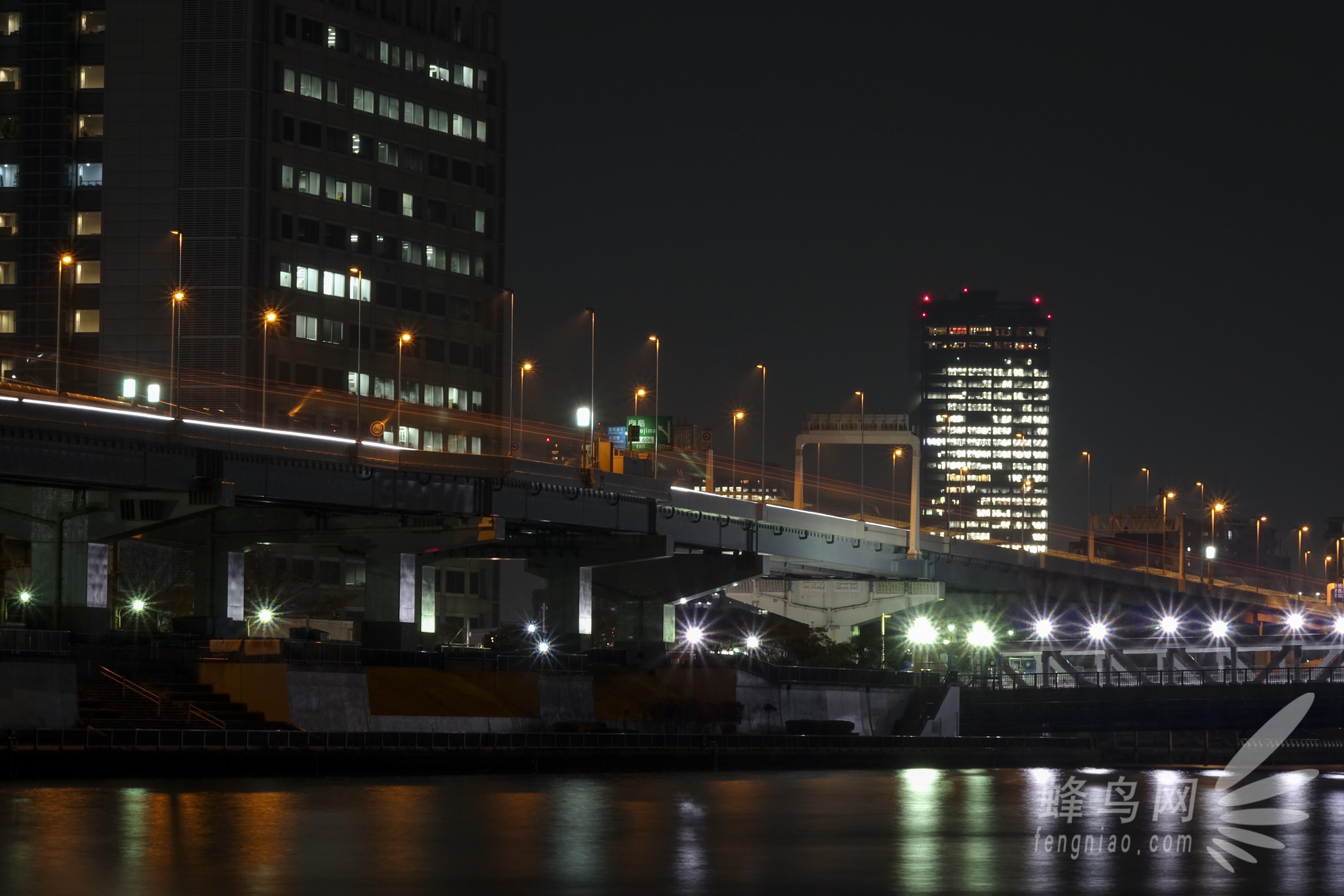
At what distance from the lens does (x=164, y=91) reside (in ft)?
530

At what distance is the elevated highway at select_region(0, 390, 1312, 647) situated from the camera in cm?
7875

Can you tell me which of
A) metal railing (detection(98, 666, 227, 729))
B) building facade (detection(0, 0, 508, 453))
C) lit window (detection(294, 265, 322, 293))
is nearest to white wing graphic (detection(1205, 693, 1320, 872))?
metal railing (detection(98, 666, 227, 729))

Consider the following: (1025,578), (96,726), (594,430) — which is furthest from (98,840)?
(1025,578)

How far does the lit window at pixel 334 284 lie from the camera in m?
167

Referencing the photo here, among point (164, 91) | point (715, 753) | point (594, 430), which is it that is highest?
point (164, 91)

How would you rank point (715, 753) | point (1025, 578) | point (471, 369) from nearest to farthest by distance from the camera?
point (715, 753), point (1025, 578), point (471, 369)

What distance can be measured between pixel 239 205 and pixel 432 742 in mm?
101146

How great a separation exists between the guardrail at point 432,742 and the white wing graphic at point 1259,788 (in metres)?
15.9

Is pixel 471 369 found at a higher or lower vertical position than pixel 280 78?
lower

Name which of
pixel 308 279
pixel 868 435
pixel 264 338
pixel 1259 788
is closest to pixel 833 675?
pixel 868 435

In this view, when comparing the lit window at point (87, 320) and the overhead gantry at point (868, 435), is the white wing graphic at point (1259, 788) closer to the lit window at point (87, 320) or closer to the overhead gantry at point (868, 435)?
the overhead gantry at point (868, 435)

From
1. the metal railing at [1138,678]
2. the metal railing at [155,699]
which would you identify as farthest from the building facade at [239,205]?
the metal railing at [155,699]

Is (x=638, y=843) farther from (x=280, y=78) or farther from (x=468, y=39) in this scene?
(x=468, y=39)

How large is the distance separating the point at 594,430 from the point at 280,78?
5528 centimetres
